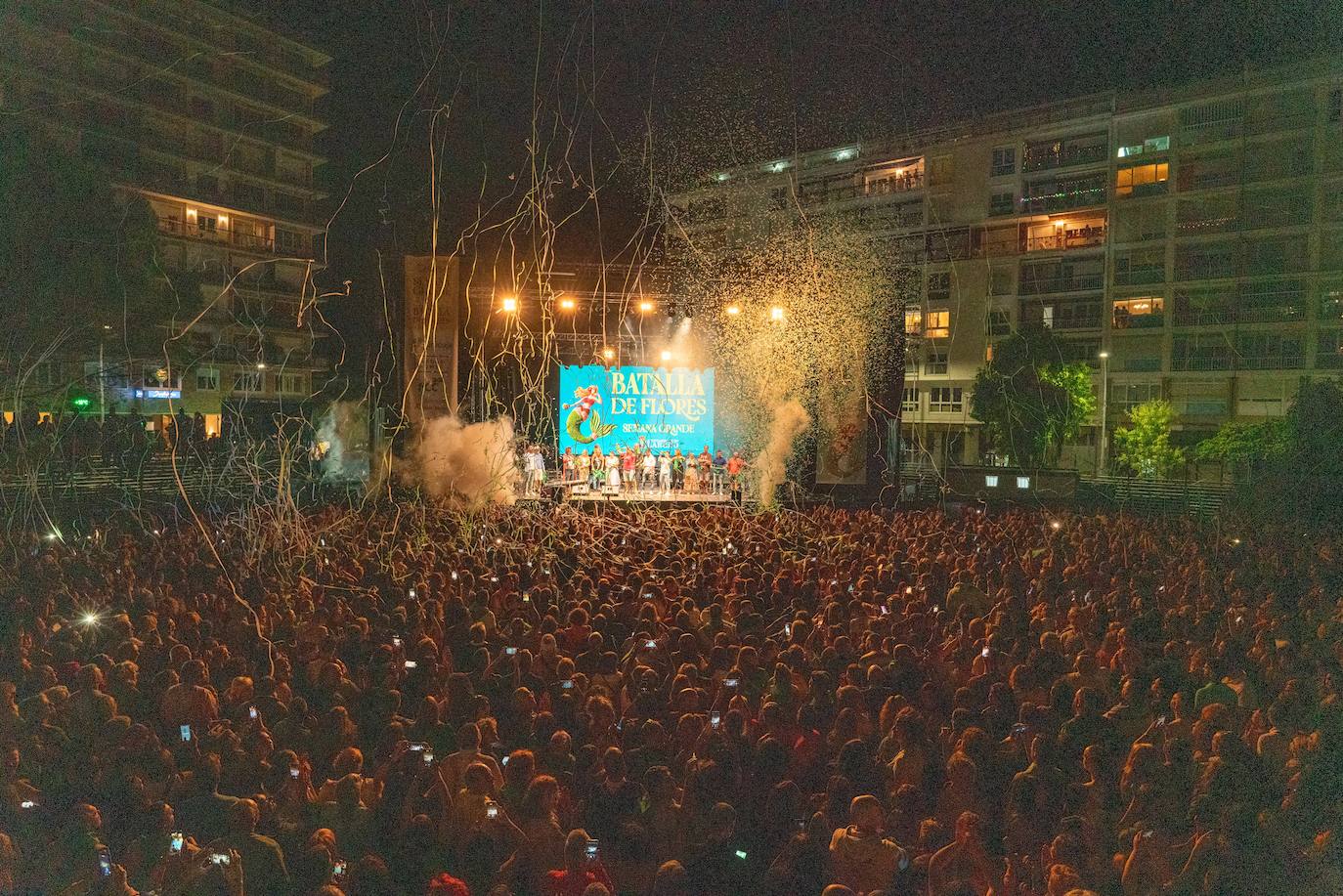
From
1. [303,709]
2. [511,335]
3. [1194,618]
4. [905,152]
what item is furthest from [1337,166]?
[303,709]

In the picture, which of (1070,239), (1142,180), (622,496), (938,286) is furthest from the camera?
(938,286)

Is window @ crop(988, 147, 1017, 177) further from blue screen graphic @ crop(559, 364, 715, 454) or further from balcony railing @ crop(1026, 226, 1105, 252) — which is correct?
blue screen graphic @ crop(559, 364, 715, 454)

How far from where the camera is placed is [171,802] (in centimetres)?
412

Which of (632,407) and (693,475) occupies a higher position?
(632,407)

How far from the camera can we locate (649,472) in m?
20.5

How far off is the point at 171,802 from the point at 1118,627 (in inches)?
256

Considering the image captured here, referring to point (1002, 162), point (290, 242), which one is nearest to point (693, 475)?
point (290, 242)

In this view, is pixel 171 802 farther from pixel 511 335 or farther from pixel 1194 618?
pixel 511 335

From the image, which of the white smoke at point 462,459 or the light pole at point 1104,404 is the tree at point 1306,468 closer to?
the white smoke at point 462,459

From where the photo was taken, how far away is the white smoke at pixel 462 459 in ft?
51.7

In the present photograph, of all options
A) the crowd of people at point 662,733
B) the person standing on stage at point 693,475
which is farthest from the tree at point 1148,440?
the crowd of people at point 662,733

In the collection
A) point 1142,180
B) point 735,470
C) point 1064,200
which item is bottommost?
point 735,470

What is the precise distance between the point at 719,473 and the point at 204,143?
2852cm

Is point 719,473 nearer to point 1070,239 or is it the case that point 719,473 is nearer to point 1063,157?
point 1070,239
